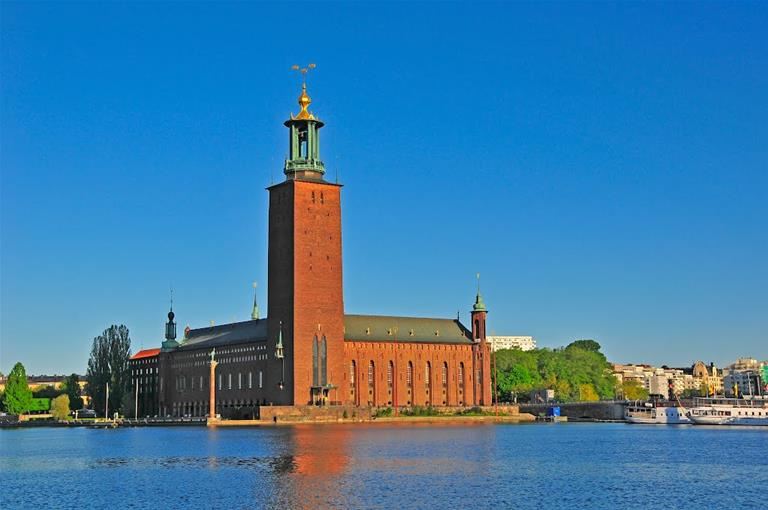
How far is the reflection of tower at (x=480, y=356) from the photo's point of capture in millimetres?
129750

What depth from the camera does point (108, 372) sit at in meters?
131

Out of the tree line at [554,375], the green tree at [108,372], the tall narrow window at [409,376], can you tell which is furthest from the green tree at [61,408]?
the tree line at [554,375]

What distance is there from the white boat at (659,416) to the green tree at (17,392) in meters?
69.9

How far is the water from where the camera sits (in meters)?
39.6

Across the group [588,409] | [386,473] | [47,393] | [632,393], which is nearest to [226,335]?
[588,409]

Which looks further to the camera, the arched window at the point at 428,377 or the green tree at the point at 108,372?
the green tree at the point at 108,372

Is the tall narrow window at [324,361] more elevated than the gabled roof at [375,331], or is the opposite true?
the gabled roof at [375,331]

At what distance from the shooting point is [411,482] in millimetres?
44281

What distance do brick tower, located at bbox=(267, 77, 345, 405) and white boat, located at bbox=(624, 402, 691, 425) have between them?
31.8 meters

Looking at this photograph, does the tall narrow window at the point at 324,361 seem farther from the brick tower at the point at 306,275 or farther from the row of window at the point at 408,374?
the row of window at the point at 408,374

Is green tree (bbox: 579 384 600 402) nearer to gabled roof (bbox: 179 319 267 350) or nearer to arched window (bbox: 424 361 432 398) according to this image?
arched window (bbox: 424 361 432 398)

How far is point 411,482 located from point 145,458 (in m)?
20.2

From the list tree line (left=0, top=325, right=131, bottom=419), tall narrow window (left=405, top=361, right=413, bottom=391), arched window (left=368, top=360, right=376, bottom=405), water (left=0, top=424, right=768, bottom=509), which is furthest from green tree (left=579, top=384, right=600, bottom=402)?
water (left=0, top=424, right=768, bottom=509)

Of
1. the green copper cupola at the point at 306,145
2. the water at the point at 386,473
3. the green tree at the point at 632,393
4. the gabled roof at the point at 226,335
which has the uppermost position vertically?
the green copper cupola at the point at 306,145
